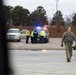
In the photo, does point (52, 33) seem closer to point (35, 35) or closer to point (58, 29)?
point (58, 29)

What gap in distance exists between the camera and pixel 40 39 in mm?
38312

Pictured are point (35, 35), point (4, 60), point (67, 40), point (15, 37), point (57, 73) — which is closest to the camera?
point (4, 60)

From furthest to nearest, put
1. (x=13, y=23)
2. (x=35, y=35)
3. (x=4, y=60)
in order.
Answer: (x=13, y=23) < (x=35, y=35) < (x=4, y=60)

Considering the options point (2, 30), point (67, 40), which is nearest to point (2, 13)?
point (2, 30)

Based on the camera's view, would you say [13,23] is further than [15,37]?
Yes

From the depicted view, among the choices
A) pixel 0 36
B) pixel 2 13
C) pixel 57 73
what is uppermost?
pixel 2 13

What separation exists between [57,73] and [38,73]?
0.62 m

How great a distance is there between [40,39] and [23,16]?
166ft

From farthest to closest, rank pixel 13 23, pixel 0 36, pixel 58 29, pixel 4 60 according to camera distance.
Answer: pixel 13 23 → pixel 58 29 → pixel 4 60 → pixel 0 36

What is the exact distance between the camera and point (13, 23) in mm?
85125

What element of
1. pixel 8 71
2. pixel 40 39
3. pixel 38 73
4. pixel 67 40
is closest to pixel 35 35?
pixel 40 39

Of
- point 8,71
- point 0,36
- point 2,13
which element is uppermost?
point 2,13

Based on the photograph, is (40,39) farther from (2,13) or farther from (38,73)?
(2,13)

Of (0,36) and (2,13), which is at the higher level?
(2,13)
